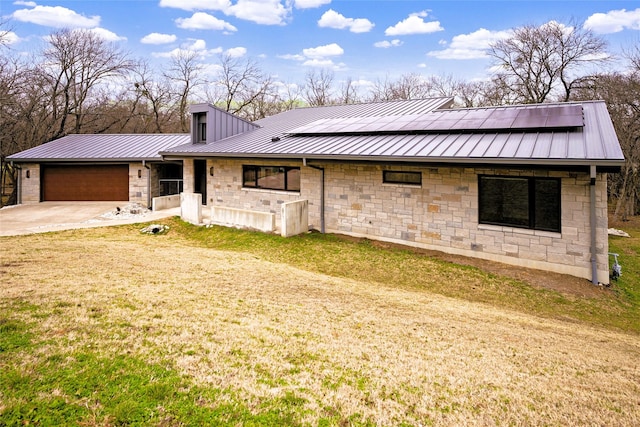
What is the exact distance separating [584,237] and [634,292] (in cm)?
172

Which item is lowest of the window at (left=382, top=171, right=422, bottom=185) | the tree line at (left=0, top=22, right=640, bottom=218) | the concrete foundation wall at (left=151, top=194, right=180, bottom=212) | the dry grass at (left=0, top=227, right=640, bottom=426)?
the dry grass at (left=0, top=227, right=640, bottom=426)

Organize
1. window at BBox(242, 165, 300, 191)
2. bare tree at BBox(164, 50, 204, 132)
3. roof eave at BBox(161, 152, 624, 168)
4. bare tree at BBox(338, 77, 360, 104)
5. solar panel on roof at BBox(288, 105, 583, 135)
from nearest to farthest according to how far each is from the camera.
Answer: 1. roof eave at BBox(161, 152, 624, 168)
2. solar panel on roof at BBox(288, 105, 583, 135)
3. window at BBox(242, 165, 300, 191)
4. bare tree at BBox(164, 50, 204, 132)
5. bare tree at BBox(338, 77, 360, 104)

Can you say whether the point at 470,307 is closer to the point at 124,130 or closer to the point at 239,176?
the point at 239,176

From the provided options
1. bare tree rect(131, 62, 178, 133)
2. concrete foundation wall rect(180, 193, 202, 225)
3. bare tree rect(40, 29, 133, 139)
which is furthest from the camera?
bare tree rect(131, 62, 178, 133)

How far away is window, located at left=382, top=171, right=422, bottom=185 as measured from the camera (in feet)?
35.4

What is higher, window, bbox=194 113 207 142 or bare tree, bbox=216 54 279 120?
bare tree, bbox=216 54 279 120

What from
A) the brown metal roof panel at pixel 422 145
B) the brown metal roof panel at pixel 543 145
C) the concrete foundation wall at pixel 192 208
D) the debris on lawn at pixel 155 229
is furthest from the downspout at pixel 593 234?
the debris on lawn at pixel 155 229

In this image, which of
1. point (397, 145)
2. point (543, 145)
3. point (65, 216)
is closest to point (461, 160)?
point (543, 145)

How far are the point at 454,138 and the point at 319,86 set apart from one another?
3136 cm

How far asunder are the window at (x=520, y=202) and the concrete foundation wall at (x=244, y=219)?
6.30 metres

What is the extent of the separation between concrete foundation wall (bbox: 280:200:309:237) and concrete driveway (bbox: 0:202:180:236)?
244 inches

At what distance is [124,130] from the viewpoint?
31.6m

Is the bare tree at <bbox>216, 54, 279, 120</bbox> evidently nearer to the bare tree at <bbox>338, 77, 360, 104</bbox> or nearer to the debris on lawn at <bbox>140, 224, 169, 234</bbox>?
the bare tree at <bbox>338, 77, 360, 104</bbox>

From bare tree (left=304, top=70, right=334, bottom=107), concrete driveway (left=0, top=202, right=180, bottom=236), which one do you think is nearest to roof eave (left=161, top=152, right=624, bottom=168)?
concrete driveway (left=0, top=202, right=180, bottom=236)
